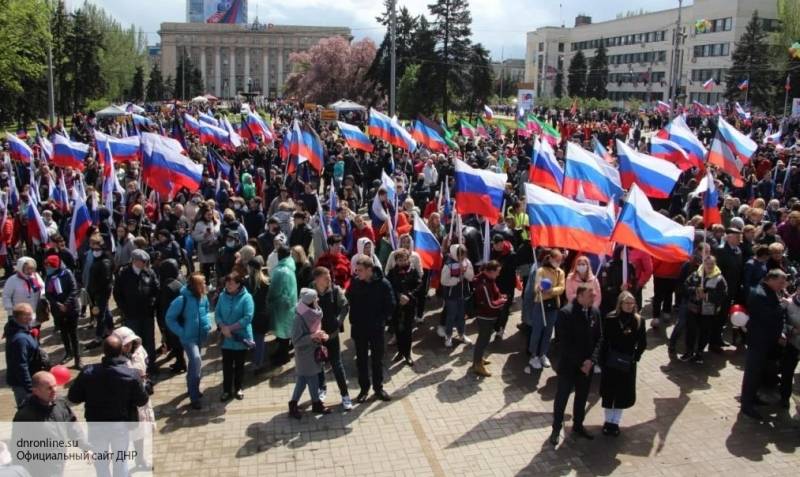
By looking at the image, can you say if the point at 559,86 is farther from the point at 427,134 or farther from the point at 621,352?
the point at 621,352

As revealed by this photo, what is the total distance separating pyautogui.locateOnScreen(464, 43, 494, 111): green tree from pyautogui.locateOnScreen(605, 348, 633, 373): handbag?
1738 inches

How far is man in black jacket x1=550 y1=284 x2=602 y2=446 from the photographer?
6.56 metres

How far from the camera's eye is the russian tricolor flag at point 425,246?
9.72m

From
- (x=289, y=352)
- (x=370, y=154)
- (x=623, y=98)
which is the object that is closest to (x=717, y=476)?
(x=289, y=352)

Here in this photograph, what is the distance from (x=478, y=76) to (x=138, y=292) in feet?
144

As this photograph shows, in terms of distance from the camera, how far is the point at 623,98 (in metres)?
93.3

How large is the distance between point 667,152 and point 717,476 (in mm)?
10098

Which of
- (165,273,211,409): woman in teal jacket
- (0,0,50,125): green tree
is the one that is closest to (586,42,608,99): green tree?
(0,0,50,125): green tree

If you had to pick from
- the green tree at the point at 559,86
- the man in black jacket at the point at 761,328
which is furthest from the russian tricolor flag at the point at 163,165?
the green tree at the point at 559,86

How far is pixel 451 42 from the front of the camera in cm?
4853

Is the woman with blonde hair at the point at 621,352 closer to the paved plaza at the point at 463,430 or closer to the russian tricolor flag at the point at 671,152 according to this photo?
the paved plaza at the point at 463,430

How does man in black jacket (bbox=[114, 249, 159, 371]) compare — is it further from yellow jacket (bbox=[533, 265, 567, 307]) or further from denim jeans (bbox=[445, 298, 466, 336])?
yellow jacket (bbox=[533, 265, 567, 307])

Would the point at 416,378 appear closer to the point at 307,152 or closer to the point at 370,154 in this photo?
the point at 307,152

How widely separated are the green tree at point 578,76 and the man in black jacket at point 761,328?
84.3m
